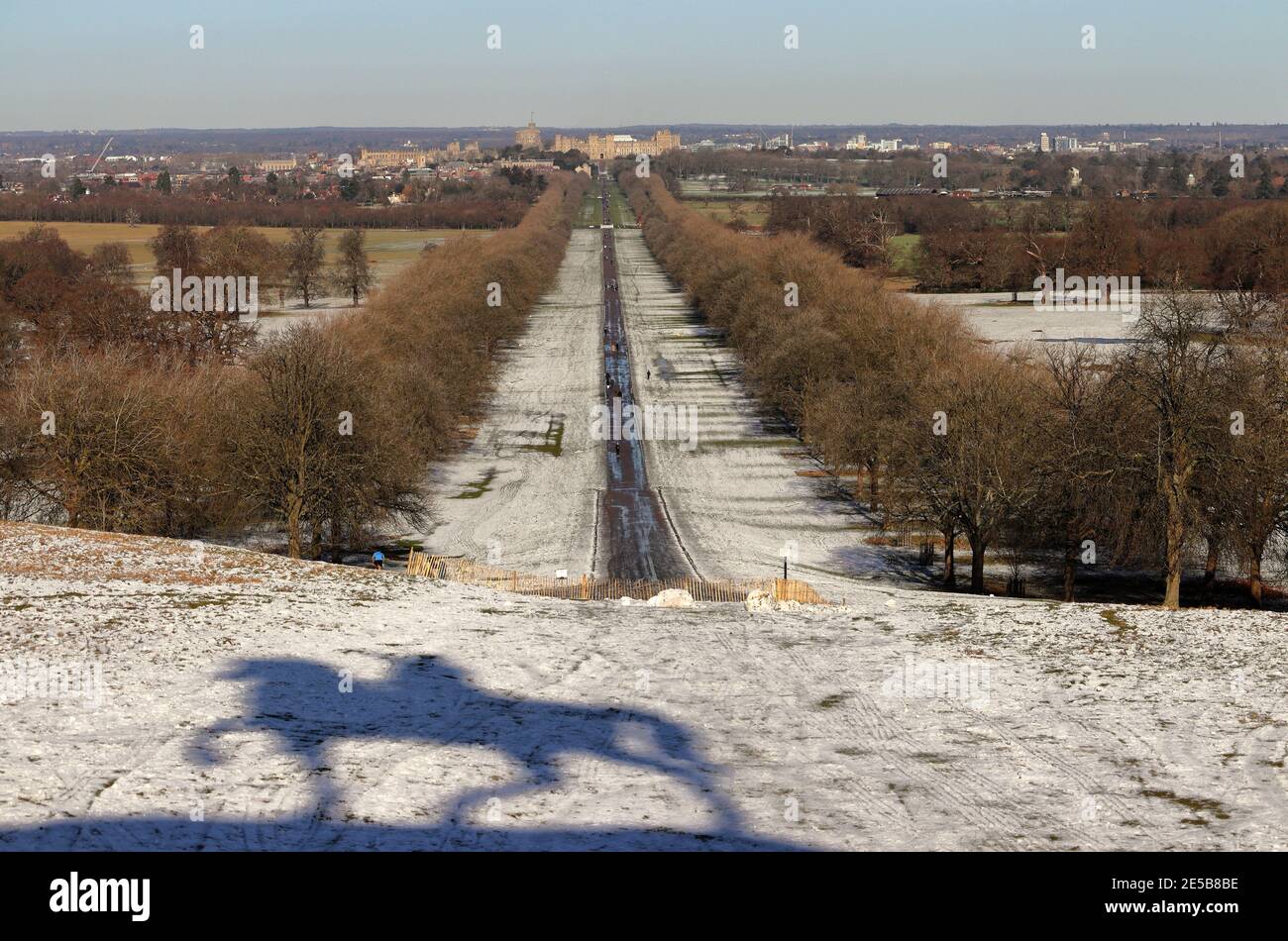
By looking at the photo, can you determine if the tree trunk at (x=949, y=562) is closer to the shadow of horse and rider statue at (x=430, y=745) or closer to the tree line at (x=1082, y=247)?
the shadow of horse and rider statue at (x=430, y=745)

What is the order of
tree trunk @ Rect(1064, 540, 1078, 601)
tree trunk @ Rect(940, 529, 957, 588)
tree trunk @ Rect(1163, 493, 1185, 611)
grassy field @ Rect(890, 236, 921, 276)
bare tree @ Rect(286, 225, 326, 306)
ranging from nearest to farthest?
tree trunk @ Rect(1163, 493, 1185, 611)
tree trunk @ Rect(1064, 540, 1078, 601)
tree trunk @ Rect(940, 529, 957, 588)
bare tree @ Rect(286, 225, 326, 306)
grassy field @ Rect(890, 236, 921, 276)

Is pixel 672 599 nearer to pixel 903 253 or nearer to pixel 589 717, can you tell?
pixel 589 717

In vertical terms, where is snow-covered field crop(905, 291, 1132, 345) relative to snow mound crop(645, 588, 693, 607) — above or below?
above

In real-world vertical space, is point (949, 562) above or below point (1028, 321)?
below

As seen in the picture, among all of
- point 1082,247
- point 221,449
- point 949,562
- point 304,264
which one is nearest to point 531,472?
point 221,449

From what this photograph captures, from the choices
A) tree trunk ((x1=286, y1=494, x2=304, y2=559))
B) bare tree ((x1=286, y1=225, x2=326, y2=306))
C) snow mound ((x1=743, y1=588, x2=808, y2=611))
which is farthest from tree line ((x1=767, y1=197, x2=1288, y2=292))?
tree trunk ((x1=286, y1=494, x2=304, y2=559))

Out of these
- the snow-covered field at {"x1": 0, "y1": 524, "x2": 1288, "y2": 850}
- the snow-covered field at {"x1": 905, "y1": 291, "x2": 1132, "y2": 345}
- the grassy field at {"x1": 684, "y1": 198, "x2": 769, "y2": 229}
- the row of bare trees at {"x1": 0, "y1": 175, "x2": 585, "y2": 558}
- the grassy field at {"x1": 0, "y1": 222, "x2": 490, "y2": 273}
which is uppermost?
the grassy field at {"x1": 684, "y1": 198, "x2": 769, "y2": 229}

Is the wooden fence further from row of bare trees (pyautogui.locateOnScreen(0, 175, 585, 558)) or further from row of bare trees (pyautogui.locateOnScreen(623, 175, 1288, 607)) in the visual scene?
row of bare trees (pyautogui.locateOnScreen(623, 175, 1288, 607))
